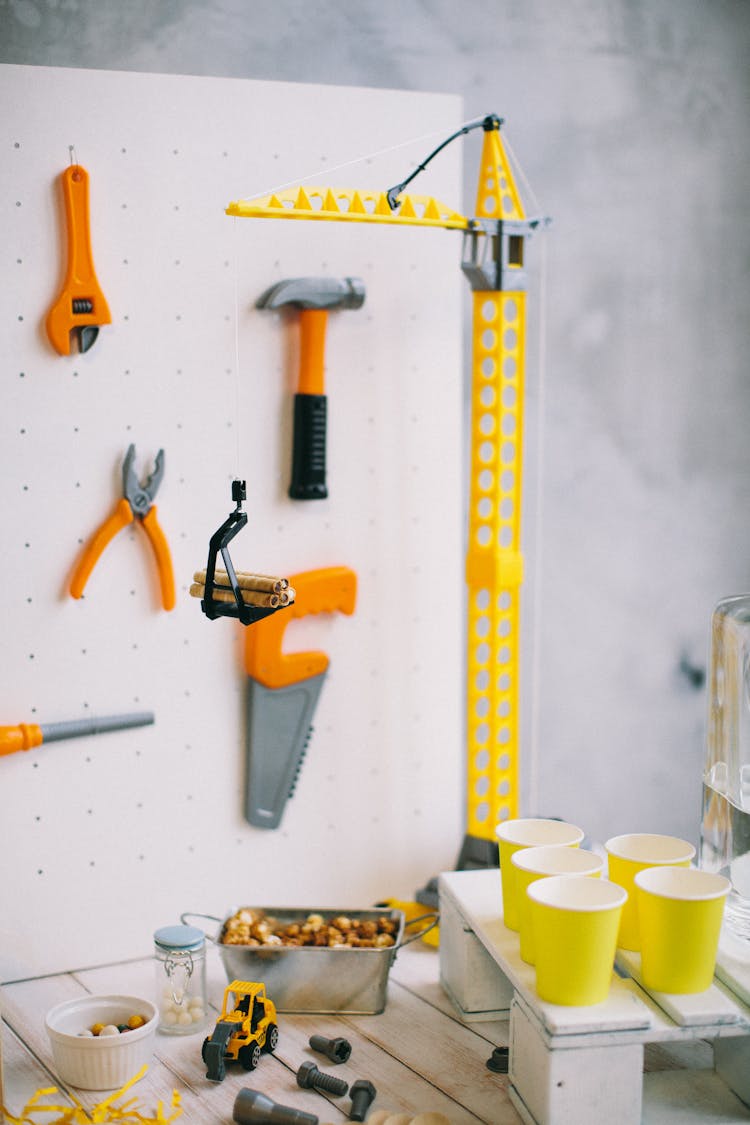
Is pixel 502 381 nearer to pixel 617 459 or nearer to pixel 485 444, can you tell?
pixel 485 444

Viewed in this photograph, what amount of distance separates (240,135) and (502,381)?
0.45 meters

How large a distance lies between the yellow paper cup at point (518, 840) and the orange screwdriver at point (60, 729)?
48cm

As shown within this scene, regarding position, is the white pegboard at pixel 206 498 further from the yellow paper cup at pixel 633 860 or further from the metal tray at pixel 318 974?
the yellow paper cup at pixel 633 860

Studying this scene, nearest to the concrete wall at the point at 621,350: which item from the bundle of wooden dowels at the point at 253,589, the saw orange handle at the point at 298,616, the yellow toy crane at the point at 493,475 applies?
the yellow toy crane at the point at 493,475

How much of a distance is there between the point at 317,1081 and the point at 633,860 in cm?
39

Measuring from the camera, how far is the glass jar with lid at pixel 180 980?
1385 mm

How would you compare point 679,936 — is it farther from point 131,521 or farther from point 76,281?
point 76,281

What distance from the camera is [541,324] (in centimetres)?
173

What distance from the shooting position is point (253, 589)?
1227 millimetres

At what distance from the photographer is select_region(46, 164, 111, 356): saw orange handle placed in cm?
143

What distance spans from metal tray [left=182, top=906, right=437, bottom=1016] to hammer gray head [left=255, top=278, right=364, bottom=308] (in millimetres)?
768

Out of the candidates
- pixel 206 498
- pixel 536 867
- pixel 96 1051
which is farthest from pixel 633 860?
pixel 206 498

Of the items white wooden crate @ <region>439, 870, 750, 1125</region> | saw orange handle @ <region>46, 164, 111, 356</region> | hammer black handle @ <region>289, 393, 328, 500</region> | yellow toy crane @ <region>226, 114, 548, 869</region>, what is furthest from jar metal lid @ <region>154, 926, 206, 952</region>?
saw orange handle @ <region>46, 164, 111, 356</region>

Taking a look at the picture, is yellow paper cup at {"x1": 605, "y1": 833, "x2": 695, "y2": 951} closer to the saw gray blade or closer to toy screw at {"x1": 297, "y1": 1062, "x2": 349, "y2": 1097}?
toy screw at {"x1": 297, "y1": 1062, "x2": 349, "y2": 1097}
